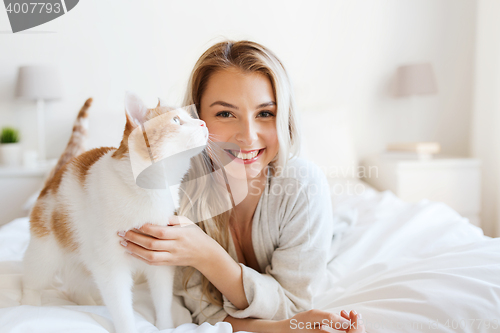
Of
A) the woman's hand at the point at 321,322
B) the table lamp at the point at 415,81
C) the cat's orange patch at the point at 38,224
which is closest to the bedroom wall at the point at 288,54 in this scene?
the table lamp at the point at 415,81

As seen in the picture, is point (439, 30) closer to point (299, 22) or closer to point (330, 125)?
point (330, 125)

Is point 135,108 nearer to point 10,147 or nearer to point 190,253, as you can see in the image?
point 190,253

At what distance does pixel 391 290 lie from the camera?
709 mm

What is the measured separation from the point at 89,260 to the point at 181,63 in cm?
117

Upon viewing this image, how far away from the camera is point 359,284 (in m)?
0.85

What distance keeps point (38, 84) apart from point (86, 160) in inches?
49.8

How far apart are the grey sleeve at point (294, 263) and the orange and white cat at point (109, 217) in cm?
19

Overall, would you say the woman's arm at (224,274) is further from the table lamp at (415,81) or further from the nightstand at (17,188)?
the table lamp at (415,81)

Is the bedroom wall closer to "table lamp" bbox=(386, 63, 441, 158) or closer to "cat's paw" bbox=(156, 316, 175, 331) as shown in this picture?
"table lamp" bbox=(386, 63, 441, 158)

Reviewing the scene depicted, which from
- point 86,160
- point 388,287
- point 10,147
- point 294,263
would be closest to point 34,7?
point 86,160

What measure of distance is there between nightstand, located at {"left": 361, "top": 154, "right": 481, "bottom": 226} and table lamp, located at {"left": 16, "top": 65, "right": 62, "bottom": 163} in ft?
6.39

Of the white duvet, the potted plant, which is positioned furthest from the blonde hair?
the potted plant

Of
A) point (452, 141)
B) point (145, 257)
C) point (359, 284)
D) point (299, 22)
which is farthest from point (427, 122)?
point (145, 257)

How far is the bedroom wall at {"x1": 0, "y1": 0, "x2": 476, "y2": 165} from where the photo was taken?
1.06 meters
